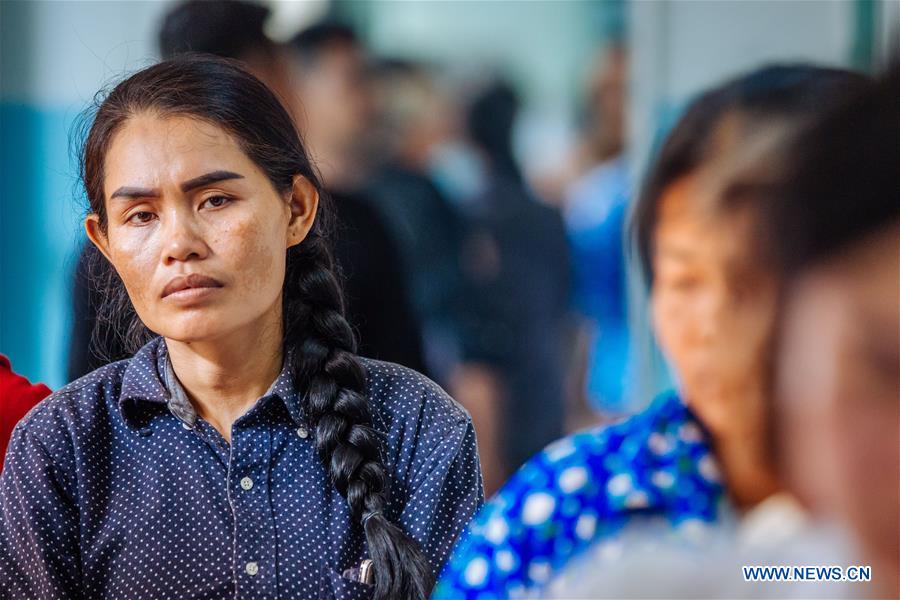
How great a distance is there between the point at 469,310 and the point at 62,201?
1946mm

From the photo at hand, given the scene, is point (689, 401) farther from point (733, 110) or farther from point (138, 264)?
point (138, 264)

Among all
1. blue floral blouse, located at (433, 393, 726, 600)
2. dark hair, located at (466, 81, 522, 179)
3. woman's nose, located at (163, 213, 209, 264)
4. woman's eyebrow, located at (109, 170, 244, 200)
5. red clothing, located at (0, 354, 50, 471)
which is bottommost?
blue floral blouse, located at (433, 393, 726, 600)

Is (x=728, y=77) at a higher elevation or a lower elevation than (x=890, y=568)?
higher

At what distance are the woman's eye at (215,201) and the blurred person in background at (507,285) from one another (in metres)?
1.94

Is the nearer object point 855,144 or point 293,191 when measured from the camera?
point 855,144

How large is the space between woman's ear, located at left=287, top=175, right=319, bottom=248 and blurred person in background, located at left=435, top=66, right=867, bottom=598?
406 millimetres

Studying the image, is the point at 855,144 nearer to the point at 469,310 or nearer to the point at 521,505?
the point at 521,505

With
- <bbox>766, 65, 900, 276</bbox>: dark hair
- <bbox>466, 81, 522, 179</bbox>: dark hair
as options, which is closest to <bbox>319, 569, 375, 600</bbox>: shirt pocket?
<bbox>766, 65, 900, 276</bbox>: dark hair

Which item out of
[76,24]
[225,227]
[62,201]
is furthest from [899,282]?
[76,24]

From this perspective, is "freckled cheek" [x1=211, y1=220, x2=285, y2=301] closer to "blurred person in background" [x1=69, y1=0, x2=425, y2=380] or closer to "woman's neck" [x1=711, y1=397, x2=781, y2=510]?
"blurred person in background" [x1=69, y1=0, x2=425, y2=380]

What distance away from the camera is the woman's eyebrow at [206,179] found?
1137 millimetres

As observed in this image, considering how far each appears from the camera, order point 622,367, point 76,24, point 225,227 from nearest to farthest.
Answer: point 225,227
point 76,24
point 622,367

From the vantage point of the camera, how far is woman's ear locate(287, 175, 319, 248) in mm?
1247

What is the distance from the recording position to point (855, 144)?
0.85 m
